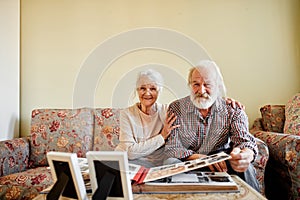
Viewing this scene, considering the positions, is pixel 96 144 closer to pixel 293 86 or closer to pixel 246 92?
pixel 246 92

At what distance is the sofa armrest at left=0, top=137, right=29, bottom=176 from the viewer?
5.45 ft

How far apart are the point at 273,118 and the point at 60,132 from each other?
5.03ft

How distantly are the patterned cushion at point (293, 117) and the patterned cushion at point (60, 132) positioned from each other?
1.35 m

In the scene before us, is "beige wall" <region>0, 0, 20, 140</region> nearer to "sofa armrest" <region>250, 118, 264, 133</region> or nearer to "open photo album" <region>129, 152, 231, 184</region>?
"open photo album" <region>129, 152, 231, 184</region>

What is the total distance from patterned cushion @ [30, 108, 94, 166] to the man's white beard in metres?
0.95

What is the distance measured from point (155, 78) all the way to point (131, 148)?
35 centimetres

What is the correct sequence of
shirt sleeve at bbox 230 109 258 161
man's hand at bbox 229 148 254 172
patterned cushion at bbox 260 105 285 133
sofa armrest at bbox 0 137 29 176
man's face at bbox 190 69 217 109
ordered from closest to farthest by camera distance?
man's hand at bbox 229 148 254 172 → shirt sleeve at bbox 230 109 258 161 → man's face at bbox 190 69 217 109 → sofa armrest at bbox 0 137 29 176 → patterned cushion at bbox 260 105 285 133

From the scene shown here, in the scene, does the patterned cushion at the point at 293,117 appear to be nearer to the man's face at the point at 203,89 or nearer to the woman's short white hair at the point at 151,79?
the man's face at the point at 203,89

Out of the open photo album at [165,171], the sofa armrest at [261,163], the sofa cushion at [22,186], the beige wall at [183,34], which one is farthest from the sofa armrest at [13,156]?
the sofa armrest at [261,163]

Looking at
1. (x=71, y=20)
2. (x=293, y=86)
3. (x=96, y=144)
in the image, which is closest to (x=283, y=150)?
(x=293, y=86)

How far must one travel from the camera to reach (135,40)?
→ 142 cm

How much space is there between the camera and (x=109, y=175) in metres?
0.69

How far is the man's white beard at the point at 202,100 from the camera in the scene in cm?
125

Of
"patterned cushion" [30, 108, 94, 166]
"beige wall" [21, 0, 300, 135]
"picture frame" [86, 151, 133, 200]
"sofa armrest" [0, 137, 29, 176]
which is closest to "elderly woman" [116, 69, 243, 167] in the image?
"picture frame" [86, 151, 133, 200]
